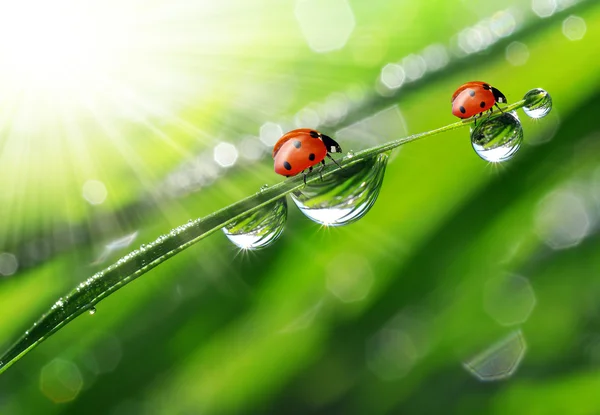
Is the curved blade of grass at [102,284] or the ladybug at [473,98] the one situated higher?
the ladybug at [473,98]

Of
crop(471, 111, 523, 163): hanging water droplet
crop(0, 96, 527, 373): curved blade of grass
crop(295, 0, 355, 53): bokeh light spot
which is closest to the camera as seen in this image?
crop(0, 96, 527, 373): curved blade of grass

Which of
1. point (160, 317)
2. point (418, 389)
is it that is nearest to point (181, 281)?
point (160, 317)

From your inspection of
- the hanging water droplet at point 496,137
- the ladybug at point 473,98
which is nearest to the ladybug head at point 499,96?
the ladybug at point 473,98

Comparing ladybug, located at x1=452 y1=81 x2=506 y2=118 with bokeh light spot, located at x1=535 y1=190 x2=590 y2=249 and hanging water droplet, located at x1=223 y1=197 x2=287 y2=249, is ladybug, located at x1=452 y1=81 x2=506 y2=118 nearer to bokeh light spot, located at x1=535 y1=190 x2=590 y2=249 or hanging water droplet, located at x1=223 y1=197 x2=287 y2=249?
bokeh light spot, located at x1=535 y1=190 x2=590 y2=249

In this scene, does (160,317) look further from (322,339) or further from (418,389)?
(418,389)

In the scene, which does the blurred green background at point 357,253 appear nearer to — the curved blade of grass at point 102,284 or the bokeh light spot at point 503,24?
the bokeh light spot at point 503,24

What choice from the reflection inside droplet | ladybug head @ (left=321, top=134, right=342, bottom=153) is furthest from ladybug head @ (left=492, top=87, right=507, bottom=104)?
the reflection inside droplet
